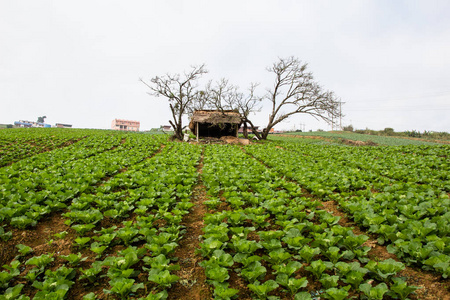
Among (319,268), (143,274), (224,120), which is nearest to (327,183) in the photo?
(319,268)

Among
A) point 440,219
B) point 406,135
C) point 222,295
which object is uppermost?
point 406,135

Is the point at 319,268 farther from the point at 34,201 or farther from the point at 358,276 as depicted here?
the point at 34,201

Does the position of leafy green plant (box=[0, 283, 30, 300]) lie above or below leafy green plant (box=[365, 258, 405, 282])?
below

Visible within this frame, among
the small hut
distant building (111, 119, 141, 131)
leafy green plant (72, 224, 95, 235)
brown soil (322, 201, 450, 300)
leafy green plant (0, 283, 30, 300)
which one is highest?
distant building (111, 119, 141, 131)

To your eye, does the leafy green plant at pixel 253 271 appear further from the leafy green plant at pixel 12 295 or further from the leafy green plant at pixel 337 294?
the leafy green plant at pixel 12 295

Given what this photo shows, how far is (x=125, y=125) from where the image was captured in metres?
114

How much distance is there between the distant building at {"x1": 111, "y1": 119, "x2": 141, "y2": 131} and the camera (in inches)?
4404

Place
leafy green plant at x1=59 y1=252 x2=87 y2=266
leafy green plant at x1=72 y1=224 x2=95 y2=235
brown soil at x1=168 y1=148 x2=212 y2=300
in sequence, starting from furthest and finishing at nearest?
leafy green plant at x1=72 y1=224 x2=95 y2=235 < leafy green plant at x1=59 y1=252 x2=87 y2=266 < brown soil at x1=168 y1=148 x2=212 y2=300

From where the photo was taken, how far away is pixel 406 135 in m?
48.1

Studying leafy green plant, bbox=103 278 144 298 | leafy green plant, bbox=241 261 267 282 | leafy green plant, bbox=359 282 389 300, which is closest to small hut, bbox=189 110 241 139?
leafy green plant, bbox=241 261 267 282

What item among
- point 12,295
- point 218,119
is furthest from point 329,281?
point 218,119

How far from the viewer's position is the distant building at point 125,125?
11186 cm

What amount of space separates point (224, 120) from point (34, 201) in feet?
78.3

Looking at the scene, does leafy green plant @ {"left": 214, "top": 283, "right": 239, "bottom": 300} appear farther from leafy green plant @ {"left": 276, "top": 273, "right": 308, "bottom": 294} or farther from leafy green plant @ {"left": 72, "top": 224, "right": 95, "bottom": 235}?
leafy green plant @ {"left": 72, "top": 224, "right": 95, "bottom": 235}
